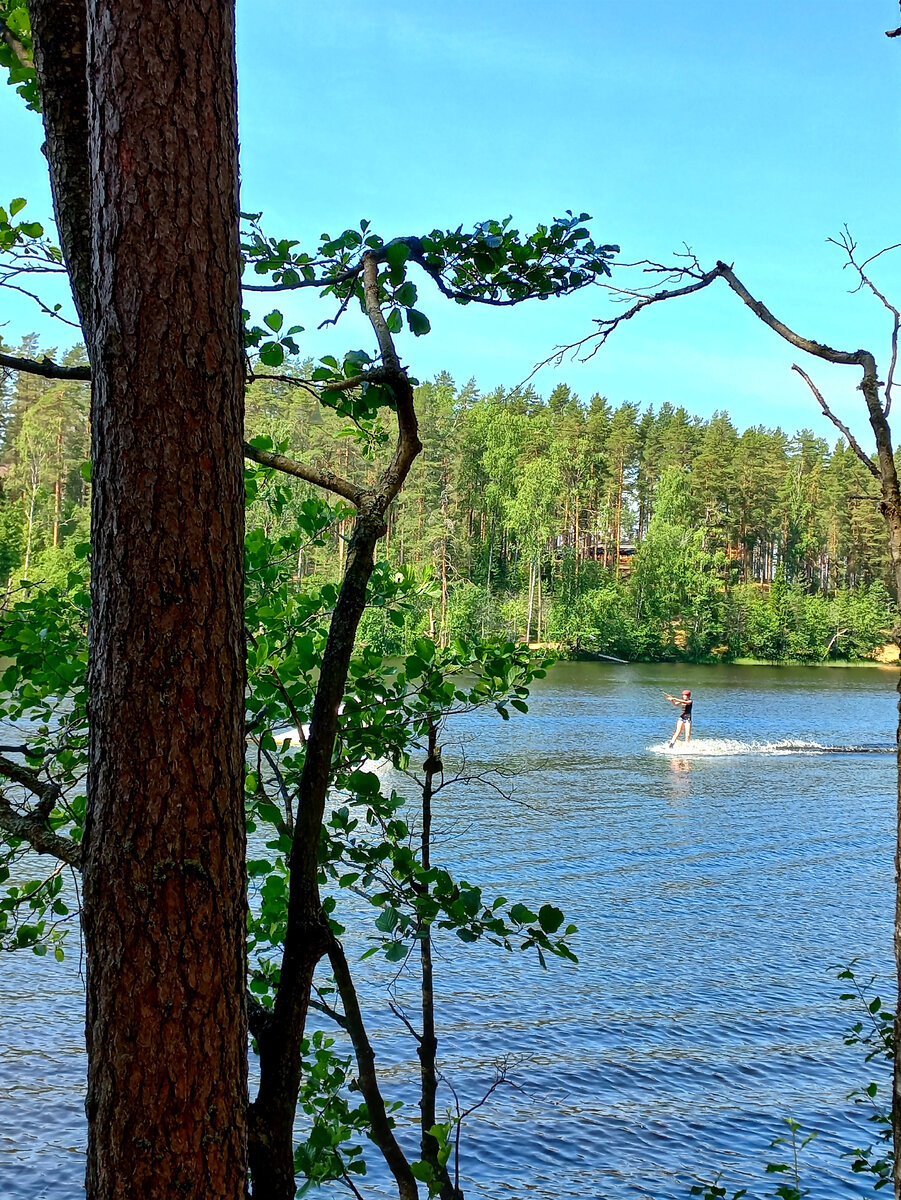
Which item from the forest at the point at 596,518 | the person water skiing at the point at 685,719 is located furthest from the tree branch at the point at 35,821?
the forest at the point at 596,518

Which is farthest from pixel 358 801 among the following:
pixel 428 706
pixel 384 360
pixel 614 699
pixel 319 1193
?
pixel 614 699

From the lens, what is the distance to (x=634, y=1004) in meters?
9.85

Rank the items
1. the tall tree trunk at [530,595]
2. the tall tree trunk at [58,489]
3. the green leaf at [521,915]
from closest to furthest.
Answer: the green leaf at [521,915], the tall tree trunk at [58,489], the tall tree trunk at [530,595]

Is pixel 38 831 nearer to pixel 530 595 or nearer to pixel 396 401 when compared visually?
pixel 396 401

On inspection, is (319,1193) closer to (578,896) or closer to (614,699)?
(578,896)

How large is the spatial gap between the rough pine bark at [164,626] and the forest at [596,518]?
52656 millimetres

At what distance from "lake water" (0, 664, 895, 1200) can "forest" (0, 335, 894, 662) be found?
3877 cm

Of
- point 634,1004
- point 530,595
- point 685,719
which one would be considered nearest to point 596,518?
point 530,595

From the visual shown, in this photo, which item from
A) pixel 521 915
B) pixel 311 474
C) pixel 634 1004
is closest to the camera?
pixel 311 474

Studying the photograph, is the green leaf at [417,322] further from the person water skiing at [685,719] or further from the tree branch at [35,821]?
the person water skiing at [685,719]

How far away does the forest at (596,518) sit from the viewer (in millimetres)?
64688

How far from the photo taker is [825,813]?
2008cm

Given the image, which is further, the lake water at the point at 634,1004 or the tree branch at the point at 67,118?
the lake water at the point at 634,1004

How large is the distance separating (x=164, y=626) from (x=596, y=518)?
8154 cm
